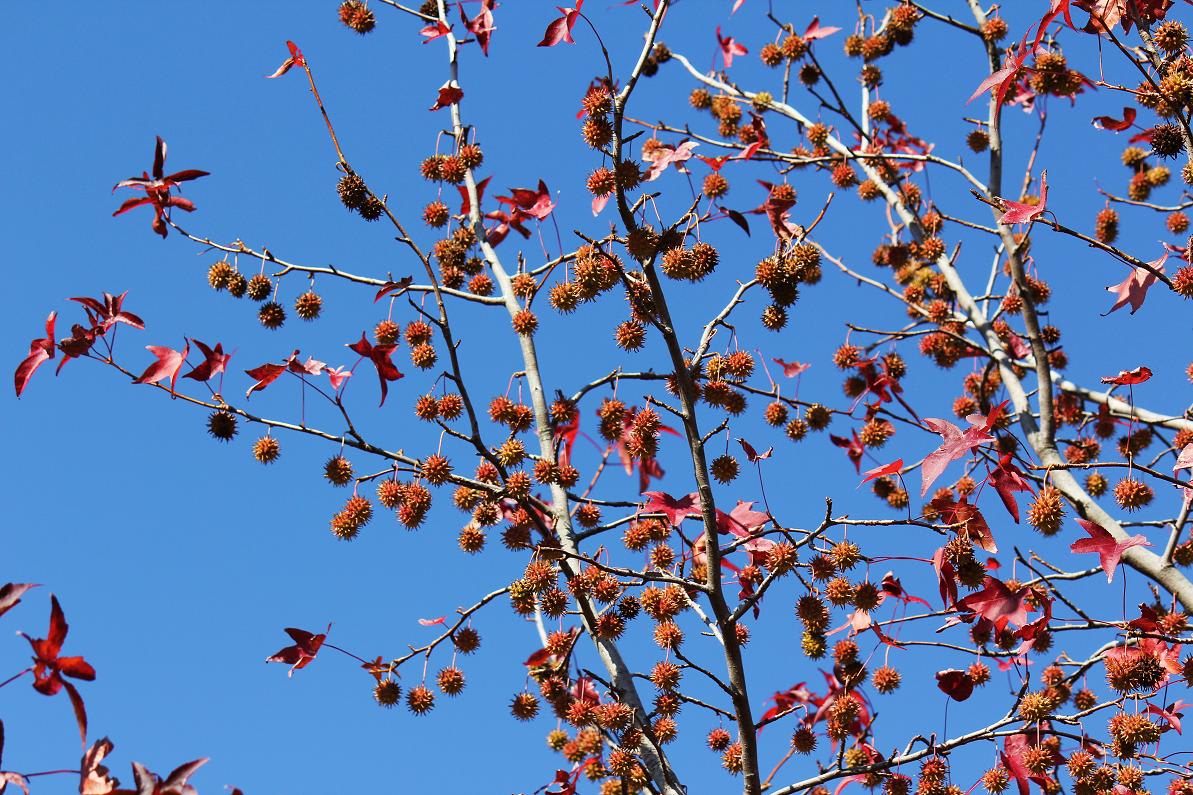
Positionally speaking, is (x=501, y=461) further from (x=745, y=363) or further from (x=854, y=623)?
(x=854, y=623)

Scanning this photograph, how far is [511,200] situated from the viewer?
5.50 m

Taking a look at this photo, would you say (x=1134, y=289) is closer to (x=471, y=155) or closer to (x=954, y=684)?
(x=954, y=684)

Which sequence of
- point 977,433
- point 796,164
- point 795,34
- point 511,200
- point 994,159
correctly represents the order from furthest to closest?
point 795,34, point 796,164, point 994,159, point 511,200, point 977,433

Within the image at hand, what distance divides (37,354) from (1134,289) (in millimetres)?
4029

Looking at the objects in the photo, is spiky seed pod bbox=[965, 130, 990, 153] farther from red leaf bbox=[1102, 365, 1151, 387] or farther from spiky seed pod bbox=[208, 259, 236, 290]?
spiky seed pod bbox=[208, 259, 236, 290]

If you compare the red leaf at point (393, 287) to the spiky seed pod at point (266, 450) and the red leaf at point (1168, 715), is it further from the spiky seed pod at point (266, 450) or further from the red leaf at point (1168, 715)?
the red leaf at point (1168, 715)

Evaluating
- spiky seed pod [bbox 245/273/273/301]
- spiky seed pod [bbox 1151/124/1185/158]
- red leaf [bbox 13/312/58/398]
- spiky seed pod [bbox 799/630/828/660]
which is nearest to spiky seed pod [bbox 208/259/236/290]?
spiky seed pod [bbox 245/273/273/301]

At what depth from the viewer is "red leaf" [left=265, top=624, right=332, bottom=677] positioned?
4539 mm

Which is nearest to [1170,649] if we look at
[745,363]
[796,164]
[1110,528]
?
[1110,528]

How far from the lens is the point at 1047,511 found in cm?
507

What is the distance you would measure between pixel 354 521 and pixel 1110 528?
315 centimetres

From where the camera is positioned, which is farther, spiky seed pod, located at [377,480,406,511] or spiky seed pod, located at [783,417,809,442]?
spiky seed pod, located at [783,417,809,442]

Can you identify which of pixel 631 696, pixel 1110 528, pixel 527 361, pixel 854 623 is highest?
pixel 527 361

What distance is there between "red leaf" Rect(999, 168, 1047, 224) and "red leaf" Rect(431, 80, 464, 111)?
2.58 meters
